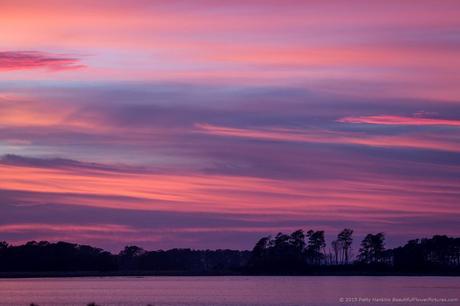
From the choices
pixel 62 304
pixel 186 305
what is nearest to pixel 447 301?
pixel 186 305

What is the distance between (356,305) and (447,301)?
1188cm

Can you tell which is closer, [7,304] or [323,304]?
[323,304]

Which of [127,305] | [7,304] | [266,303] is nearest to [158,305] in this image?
[127,305]

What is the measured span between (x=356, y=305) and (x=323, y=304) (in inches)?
132

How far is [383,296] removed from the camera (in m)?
111

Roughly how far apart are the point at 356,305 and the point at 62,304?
2892 cm

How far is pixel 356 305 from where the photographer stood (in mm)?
91188

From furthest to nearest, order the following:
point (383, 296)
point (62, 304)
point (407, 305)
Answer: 1. point (383, 296)
2. point (62, 304)
3. point (407, 305)

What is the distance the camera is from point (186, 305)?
93.2 meters

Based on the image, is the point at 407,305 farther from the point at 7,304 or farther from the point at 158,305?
the point at 7,304

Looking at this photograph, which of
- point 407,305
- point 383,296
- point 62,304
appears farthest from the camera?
point 383,296

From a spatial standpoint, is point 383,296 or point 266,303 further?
point 383,296

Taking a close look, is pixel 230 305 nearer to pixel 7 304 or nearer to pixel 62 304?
pixel 62 304

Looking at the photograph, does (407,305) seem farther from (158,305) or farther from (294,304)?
(158,305)
